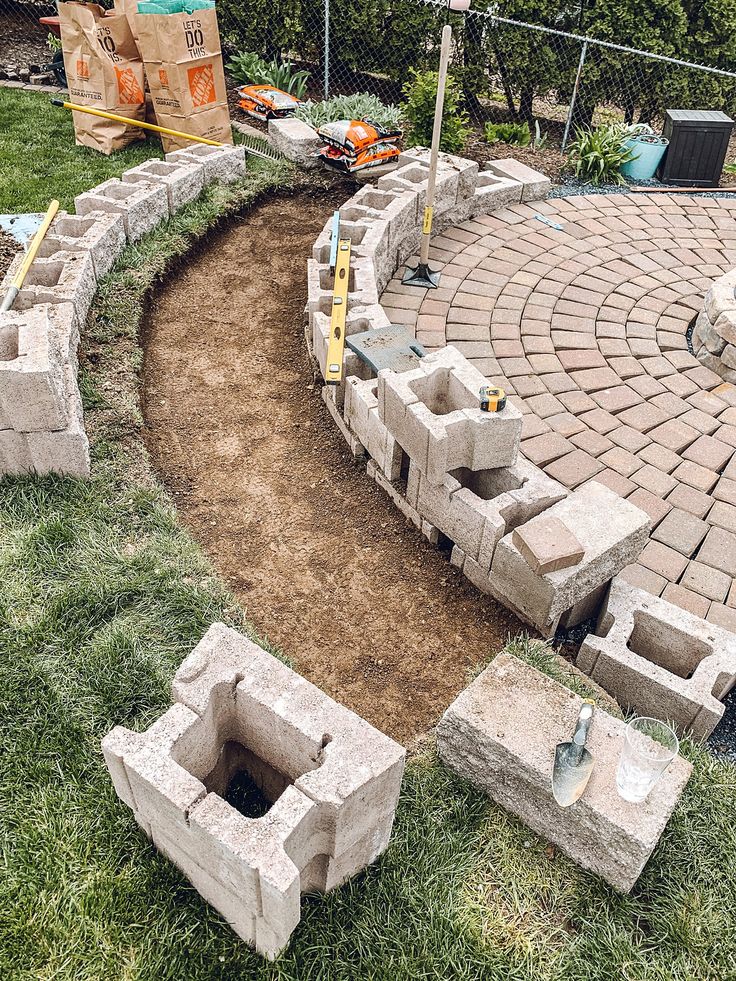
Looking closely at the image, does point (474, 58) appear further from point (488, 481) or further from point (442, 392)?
point (488, 481)

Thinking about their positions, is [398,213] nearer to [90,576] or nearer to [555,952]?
[90,576]

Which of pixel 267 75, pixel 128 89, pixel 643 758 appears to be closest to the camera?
pixel 643 758

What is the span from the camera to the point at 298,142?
8.34 metres

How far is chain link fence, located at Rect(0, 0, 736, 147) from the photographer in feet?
32.4

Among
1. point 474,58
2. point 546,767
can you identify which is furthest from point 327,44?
point 546,767

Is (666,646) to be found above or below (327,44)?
below

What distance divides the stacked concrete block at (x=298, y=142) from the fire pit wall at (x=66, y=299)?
704 mm

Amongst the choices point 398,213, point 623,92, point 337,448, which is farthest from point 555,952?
point 623,92

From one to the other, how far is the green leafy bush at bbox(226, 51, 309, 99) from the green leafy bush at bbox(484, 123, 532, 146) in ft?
8.65

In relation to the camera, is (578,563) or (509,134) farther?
(509,134)

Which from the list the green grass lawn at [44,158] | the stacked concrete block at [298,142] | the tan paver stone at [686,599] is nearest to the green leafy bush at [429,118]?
the stacked concrete block at [298,142]

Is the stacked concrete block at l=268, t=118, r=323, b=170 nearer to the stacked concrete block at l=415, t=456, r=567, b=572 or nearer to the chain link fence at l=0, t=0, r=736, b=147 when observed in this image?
the chain link fence at l=0, t=0, r=736, b=147

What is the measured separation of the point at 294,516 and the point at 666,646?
219 cm

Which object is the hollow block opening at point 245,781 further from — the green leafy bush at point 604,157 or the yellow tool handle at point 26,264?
the green leafy bush at point 604,157
